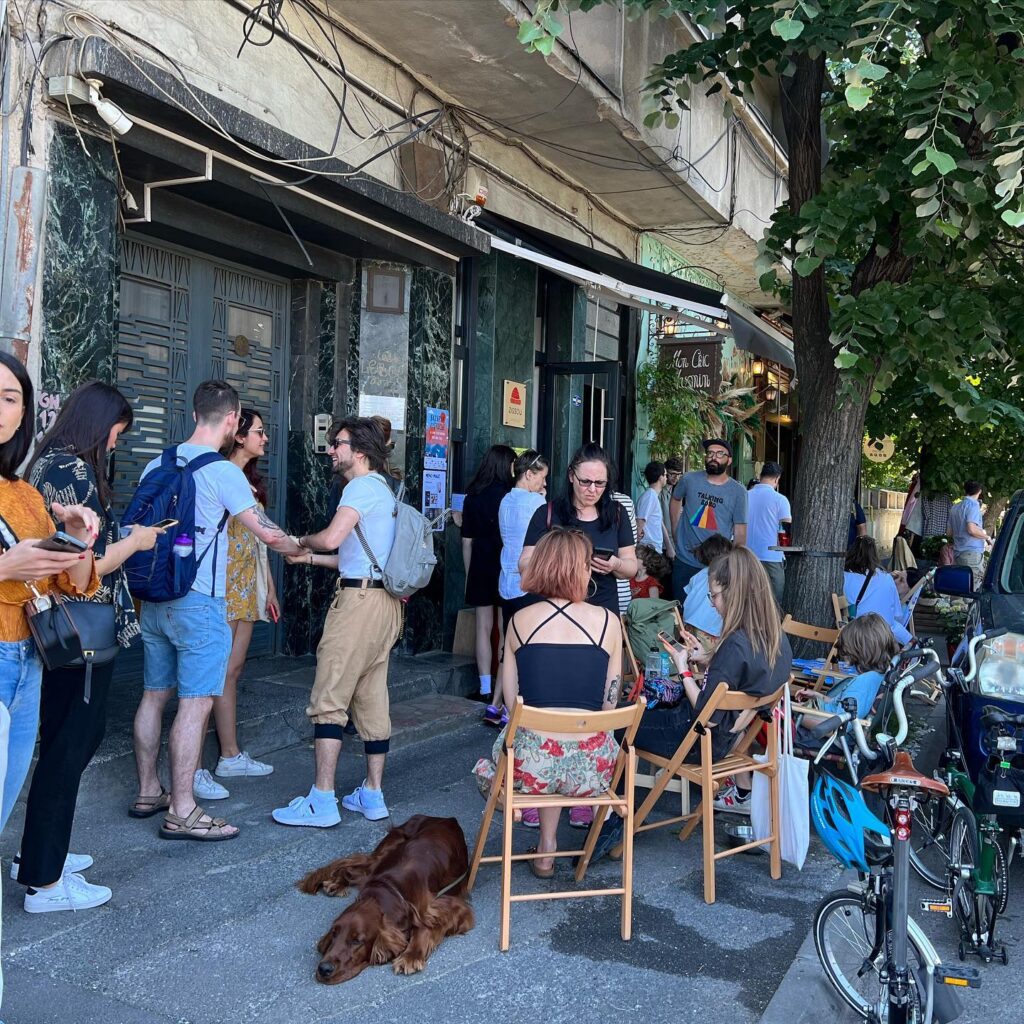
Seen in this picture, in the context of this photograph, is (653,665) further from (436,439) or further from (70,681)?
(70,681)

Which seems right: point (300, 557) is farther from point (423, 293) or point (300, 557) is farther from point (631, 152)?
point (631, 152)

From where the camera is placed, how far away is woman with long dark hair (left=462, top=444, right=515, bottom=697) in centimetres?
720

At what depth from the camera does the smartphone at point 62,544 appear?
2.73 m

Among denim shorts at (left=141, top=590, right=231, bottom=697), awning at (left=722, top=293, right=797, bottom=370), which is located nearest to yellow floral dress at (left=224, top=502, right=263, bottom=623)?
denim shorts at (left=141, top=590, right=231, bottom=697)

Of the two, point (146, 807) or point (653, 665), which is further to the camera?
point (653, 665)

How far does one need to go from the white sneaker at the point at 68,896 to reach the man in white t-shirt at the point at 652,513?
659cm

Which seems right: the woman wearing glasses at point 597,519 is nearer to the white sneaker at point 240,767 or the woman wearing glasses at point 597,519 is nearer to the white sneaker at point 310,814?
the white sneaker at point 310,814

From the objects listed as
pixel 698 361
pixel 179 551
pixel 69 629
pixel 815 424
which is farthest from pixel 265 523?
pixel 698 361

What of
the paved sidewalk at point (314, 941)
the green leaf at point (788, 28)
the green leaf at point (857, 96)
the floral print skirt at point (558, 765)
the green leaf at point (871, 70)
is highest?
the green leaf at point (788, 28)

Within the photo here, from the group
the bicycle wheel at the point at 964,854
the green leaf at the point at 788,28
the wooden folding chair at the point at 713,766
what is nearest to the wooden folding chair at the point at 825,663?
the wooden folding chair at the point at 713,766

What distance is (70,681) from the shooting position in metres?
3.50

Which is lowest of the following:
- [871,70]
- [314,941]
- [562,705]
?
[314,941]

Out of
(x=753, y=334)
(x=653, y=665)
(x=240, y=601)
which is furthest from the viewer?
(x=753, y=334)

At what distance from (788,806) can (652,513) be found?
559 centimetres
